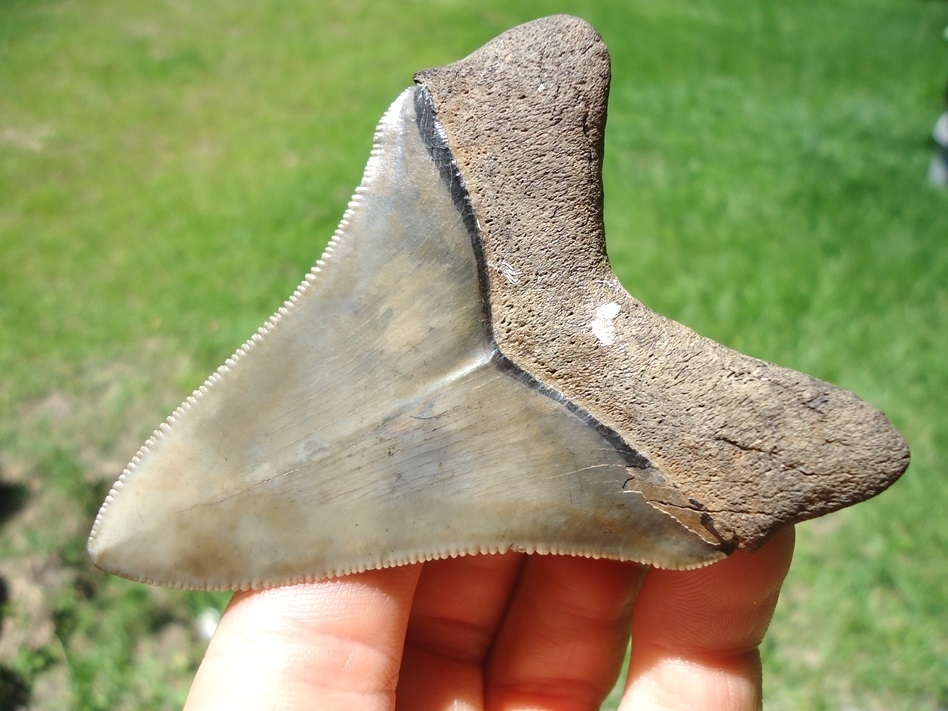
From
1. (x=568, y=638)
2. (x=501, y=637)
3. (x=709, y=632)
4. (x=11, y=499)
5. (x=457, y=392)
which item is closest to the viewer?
(x=457, y=392)

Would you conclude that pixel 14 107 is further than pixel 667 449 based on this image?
Yes

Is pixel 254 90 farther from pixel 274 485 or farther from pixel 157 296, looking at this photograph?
pixel 274 485

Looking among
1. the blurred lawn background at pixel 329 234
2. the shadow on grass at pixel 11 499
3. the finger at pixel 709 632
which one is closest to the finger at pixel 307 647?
the finger at pixel 709 632

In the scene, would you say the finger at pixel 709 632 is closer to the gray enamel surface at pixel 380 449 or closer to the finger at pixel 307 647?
the gray enamel surface at pixel 380 449

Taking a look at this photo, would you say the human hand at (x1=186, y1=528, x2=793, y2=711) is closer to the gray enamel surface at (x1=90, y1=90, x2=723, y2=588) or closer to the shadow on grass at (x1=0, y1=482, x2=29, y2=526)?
the gray enamel surface at (x1=90, y1=90, x2=723, y2=588)

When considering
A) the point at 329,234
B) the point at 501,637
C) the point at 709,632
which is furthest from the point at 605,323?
the point at 329,234

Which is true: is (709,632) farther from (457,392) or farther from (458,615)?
(457,392)

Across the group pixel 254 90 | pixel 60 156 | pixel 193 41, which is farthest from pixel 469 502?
pixel 193 41
